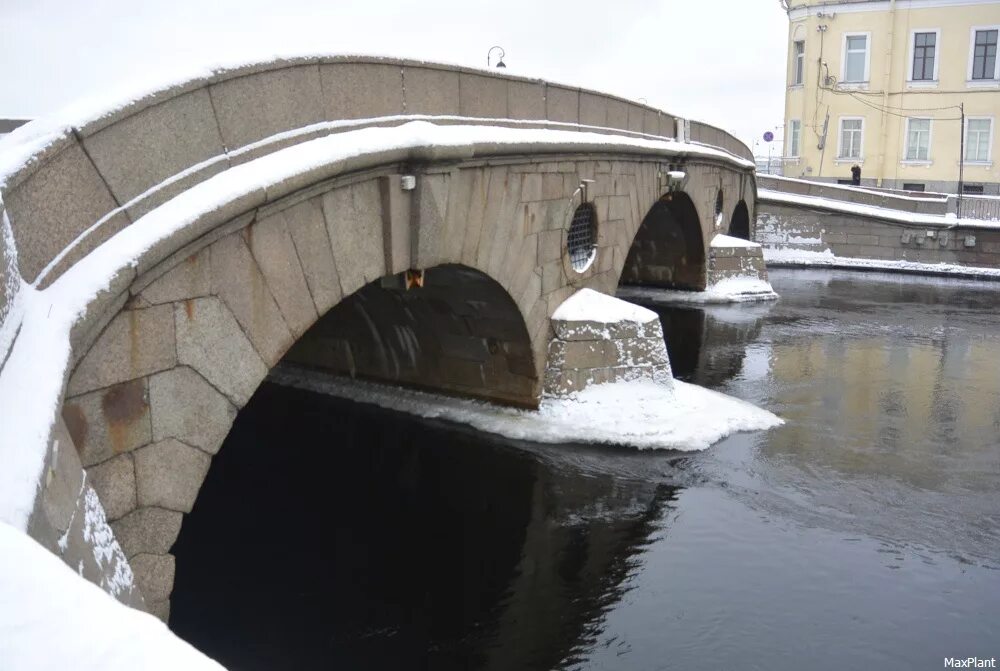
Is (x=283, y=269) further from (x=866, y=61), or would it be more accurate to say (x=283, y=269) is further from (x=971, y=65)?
(x=971, y=65)

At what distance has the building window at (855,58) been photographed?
107 ft

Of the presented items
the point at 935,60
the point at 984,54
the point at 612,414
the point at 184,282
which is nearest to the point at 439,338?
the point at 612,414

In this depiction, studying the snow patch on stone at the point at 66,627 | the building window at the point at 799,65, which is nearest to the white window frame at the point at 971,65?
the building window at the point at 799,65

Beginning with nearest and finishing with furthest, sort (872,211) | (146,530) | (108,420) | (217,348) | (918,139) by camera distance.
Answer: (108,420)
(146,530)
(217,348)
(872,211)
(918,139)

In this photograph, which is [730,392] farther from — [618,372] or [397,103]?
[397,103]

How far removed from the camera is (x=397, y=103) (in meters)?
7.29

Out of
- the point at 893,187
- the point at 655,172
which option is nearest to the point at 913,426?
the point at 655,172

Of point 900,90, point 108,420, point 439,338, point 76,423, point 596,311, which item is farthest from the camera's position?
point 900,90

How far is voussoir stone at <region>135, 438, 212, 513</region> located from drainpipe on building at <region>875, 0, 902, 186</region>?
32.8 metres

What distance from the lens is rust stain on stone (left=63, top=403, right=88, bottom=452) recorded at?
423 cm

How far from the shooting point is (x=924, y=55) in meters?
32.2

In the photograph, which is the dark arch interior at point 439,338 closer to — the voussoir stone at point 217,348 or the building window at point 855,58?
the voussoir stone at point 217,348

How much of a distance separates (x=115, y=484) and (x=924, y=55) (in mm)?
33914

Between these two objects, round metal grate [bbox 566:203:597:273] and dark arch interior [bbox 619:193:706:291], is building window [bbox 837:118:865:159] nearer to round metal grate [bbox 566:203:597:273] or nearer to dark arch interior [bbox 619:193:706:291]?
dark arch interior [bbox 619:193:706:291]
